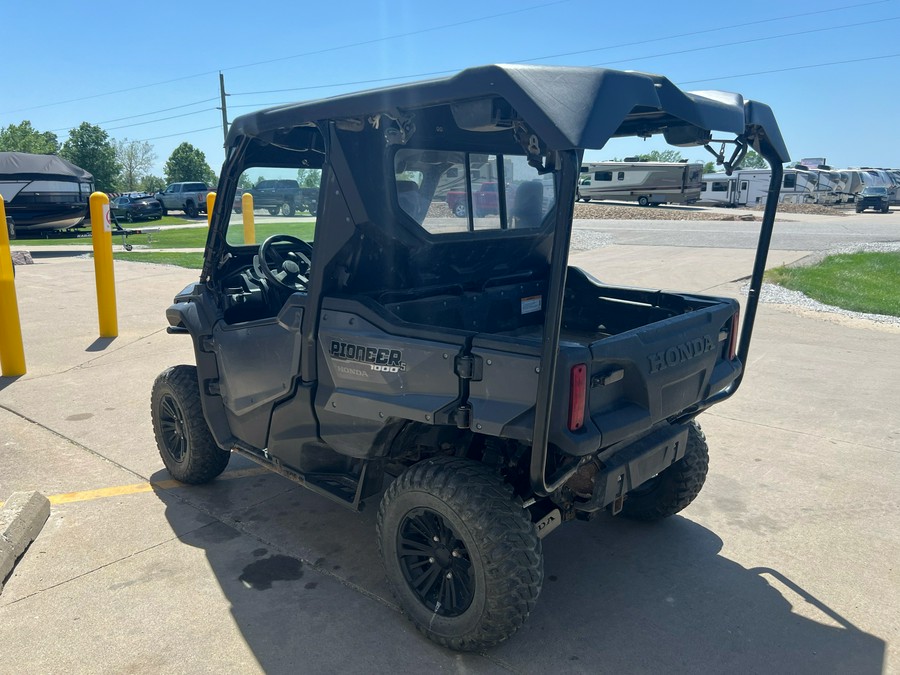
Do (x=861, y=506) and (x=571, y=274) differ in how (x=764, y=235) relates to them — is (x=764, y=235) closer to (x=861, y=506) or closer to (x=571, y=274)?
(x=571, y=274)

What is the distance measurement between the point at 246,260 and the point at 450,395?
2081 millimetres

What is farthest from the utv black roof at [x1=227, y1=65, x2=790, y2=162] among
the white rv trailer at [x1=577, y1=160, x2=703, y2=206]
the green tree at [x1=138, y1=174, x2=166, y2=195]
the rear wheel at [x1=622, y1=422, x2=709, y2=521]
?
the green tree at [x1=138, y1=174, x2=166, y2=195]

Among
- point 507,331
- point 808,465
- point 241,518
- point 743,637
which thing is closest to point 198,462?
point 241,518

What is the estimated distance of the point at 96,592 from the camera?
3.13m

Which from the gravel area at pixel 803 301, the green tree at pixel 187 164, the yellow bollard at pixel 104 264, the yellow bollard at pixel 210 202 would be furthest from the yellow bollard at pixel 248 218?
the green tree at pixel 187 164

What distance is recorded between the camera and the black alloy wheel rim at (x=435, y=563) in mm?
2732

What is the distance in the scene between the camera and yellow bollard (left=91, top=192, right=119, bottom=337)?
761 centimetres

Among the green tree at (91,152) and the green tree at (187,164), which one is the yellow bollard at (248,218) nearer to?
the green tree at (91,152)

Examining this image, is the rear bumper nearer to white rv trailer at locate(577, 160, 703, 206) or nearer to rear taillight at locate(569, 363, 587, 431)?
rear taillight at locate(569, 363, 587, 431)

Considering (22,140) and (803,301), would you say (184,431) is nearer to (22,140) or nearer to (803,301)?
(803,301)

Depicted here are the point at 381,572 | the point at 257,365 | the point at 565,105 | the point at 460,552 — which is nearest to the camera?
the point at 565,105

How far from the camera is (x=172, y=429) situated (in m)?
4.30

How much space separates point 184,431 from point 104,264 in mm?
4574

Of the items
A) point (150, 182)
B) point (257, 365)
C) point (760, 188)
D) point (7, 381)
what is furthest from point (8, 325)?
point (150, 182)
